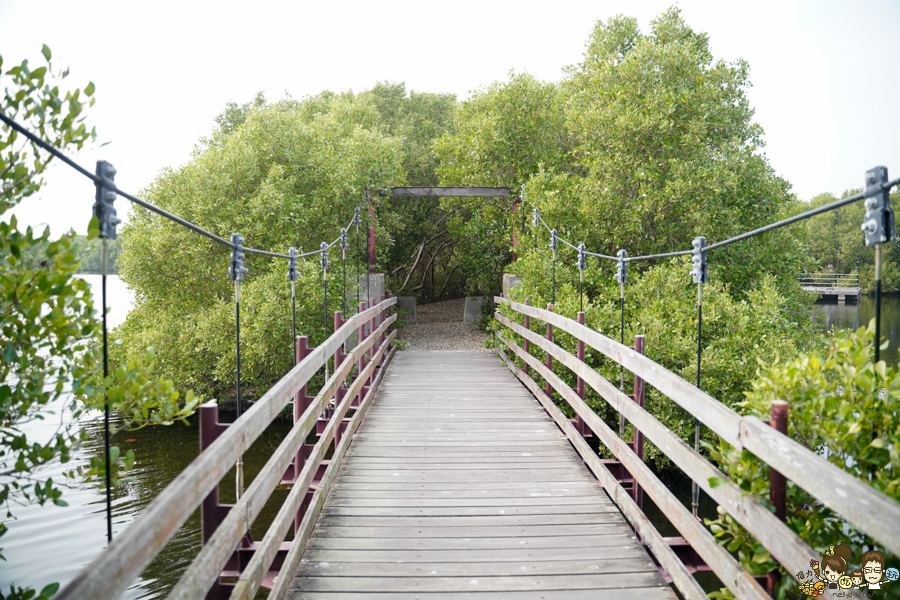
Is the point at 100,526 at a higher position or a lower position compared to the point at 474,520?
lower

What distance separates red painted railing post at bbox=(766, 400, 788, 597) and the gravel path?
9.09m

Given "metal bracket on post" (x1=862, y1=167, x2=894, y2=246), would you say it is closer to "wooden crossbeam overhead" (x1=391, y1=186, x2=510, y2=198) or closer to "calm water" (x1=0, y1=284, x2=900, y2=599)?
"calm water" (x1=0, y1=284, x2=900, y2=599)

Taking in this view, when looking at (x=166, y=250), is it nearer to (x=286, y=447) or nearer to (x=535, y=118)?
(x=535, y=118)

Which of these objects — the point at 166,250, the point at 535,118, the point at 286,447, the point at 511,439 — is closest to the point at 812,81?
the point at 535,118

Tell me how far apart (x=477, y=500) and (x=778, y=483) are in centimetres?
215

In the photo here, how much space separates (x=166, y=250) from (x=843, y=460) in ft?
38.5

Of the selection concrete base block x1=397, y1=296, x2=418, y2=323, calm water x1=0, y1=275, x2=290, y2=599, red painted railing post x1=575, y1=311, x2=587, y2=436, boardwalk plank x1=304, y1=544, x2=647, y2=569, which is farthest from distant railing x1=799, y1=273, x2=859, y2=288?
boardwalk plank x1=304, y1=544, x2=647, y2=569

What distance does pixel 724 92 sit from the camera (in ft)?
36.9

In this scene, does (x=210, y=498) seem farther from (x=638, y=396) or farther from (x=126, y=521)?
(x=126, y=521)

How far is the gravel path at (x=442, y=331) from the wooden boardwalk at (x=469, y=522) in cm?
616

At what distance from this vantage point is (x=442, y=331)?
50.5 ft

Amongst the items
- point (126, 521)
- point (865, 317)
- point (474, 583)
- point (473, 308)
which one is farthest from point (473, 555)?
point (865, 317)

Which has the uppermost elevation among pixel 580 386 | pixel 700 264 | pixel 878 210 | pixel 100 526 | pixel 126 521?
pixel 878 210

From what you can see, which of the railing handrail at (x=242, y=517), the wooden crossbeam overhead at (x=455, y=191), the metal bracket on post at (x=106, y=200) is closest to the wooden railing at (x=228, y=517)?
the railing handrail at (x=242, y=517)
